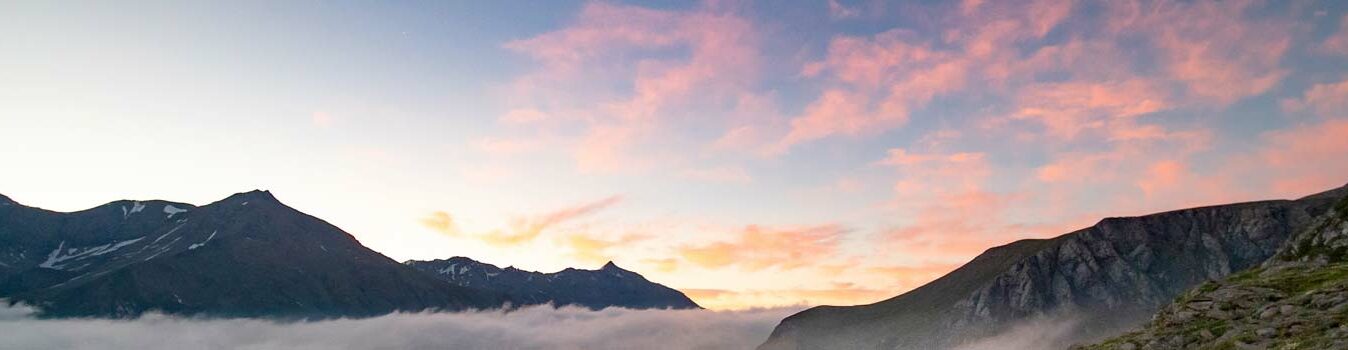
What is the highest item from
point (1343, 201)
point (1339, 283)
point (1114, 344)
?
point (1343, 201)

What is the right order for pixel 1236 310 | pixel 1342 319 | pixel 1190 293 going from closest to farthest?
1. pixel 1342 319
2. pixel 1236 310
3. pixel 1190 293

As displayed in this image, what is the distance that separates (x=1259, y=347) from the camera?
44.1m

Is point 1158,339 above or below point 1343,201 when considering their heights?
below

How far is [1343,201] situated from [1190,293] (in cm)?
16271

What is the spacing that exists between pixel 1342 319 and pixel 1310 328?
1753mm

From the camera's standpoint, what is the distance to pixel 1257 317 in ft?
168

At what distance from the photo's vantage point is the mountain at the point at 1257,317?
4319 centimetres

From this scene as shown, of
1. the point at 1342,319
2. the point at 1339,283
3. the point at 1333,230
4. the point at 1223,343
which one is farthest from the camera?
the point at 1333,230

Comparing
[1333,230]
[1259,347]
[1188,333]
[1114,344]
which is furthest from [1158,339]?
[1333,230]

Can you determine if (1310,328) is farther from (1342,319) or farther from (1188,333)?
(1188,333)

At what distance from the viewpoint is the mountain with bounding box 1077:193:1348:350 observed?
43.2 m

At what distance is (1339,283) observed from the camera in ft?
168

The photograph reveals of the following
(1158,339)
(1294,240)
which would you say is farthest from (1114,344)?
(1294,240)

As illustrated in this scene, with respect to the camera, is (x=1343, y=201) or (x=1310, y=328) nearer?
(x=1310, y=328)
